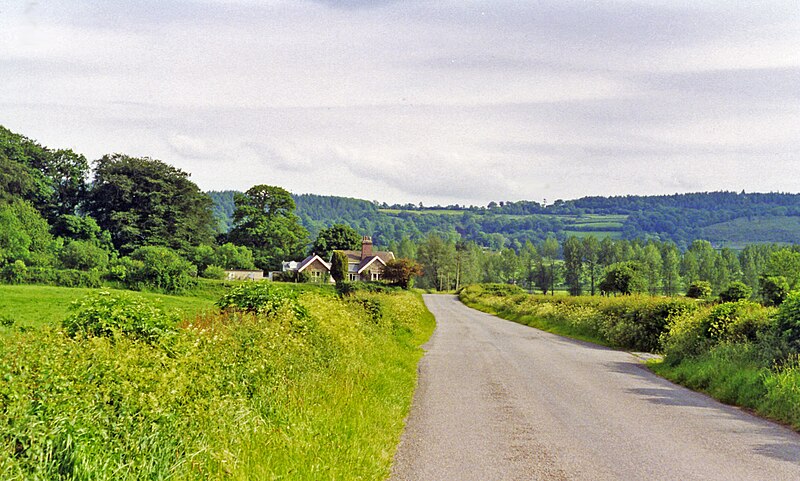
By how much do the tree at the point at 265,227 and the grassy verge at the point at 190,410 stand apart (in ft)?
321

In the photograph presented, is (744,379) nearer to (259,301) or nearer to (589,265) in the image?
(259,301)

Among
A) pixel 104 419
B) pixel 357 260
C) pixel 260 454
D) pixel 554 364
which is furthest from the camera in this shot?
pixel 357 260

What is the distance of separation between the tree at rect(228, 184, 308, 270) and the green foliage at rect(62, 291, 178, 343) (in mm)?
97304

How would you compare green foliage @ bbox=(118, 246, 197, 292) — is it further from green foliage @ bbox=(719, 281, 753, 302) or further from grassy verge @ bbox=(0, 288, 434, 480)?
grassy verge @ bbox=(0, 288, 434, 480)

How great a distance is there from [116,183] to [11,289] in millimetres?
46411

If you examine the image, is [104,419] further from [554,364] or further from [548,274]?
[548,274]

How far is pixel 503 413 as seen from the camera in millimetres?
11922

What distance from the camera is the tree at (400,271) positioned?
3900 inches

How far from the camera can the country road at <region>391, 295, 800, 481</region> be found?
8164mm

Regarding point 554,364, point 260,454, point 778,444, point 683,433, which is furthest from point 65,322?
point 554,364

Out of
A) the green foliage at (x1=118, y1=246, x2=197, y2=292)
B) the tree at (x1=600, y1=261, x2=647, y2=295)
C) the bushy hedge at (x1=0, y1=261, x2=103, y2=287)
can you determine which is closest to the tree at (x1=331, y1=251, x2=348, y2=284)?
the green foliage at (x1=118, y1=246, x2=197, y2=292)

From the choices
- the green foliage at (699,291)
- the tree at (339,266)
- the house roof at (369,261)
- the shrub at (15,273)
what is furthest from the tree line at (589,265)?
the shrub at (15,273)

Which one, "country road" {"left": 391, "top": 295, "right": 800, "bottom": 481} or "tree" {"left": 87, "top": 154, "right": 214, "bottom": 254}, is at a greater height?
"tree" {"left": 87, "top": 154, "right": 214, "bottom": 254}

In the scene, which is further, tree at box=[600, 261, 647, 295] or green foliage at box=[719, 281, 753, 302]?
tree at box=[600, 261, 647, 295]
